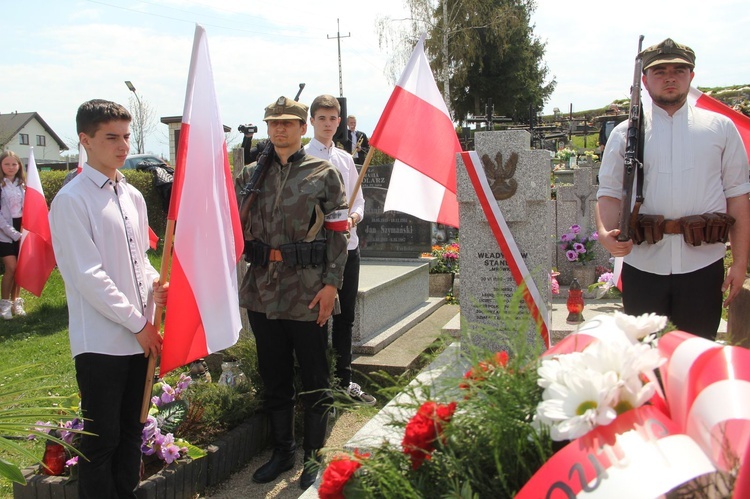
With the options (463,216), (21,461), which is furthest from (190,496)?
(463,216)

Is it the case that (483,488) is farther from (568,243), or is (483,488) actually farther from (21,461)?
(568,243)

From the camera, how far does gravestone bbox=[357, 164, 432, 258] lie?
27.7 ft


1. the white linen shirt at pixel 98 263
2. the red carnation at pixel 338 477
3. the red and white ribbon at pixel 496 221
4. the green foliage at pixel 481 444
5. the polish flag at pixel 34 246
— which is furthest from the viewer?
the polish flag at pixel 34 246

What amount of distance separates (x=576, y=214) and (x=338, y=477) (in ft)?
24.4

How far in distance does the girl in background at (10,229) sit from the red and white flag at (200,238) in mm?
5781

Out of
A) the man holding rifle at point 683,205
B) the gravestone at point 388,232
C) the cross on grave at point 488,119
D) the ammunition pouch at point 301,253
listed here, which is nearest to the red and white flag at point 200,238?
the ammunition pouch at point 301,253

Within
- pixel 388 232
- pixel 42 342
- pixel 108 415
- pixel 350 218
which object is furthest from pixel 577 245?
pixel 108 415

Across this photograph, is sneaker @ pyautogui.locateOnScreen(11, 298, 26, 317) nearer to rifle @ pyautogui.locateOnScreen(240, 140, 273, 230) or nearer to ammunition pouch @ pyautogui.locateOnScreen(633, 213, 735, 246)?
rifle @ pyautogui.locateOnScreen(240, 140, 273, 230)

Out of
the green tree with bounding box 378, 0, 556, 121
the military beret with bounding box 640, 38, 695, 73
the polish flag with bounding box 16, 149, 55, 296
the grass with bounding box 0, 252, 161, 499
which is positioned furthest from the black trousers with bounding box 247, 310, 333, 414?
the green tree with bounding box 378, 0, 556, 121

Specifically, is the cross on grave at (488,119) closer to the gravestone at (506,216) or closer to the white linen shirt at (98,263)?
the gravestone at (506,216)

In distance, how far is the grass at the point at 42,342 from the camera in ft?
18.4

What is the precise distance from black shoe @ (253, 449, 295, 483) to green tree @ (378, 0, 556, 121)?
2295cm

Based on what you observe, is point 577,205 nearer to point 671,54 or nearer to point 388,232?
point 388,232

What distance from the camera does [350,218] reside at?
14.9 feet
